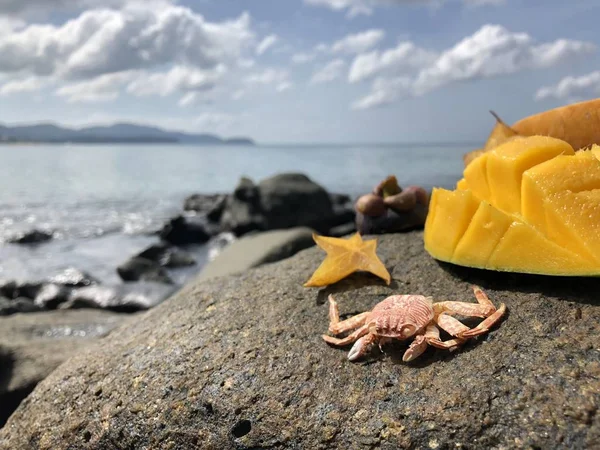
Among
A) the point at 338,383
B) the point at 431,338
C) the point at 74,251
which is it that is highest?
the point at 431,338

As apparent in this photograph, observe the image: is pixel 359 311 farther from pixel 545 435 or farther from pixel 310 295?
pixel 545 435

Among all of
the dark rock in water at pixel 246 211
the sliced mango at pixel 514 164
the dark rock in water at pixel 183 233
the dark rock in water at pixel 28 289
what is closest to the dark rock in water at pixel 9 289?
the dark rock in water at pixel 28 289

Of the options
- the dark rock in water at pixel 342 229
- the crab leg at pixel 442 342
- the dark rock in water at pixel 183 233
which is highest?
the crab leg at pixel 442 342

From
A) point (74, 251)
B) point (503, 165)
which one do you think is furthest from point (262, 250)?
point (74, 251)

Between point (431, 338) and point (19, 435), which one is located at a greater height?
point (431, 338)

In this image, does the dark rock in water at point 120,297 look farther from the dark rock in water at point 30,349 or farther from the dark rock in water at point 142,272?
the dark rock in water at point 30,349

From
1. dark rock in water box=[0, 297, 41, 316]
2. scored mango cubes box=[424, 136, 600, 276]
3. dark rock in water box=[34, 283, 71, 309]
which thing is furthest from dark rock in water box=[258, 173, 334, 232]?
scored mango cubes box=[424, 136, 600, 276]
